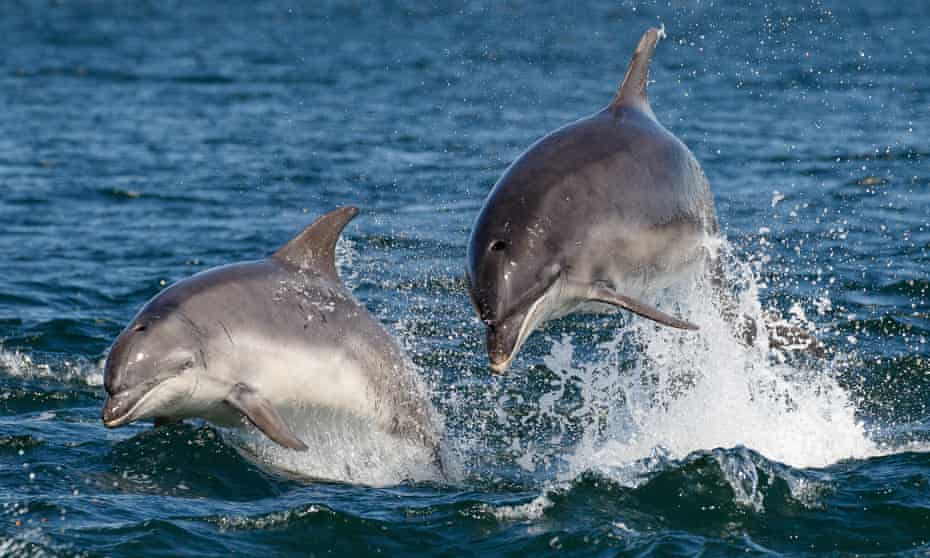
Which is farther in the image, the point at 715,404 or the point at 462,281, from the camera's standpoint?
the point at 462,281

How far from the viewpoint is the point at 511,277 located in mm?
7992

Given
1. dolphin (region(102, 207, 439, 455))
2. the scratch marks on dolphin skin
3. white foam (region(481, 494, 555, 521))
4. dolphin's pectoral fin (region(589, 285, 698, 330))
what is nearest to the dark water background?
white foam (region(481, 494, 555, 521))

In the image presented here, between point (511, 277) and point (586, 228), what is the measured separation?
625 mm

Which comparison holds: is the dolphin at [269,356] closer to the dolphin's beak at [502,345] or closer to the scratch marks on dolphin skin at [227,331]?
the scratch marks on dolphin skin at [227,331]

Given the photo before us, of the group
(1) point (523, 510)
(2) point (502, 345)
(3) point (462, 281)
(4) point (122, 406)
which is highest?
(3) point (462, 281)

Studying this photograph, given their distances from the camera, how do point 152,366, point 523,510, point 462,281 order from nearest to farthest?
point 523,510
point 152,366
point 462,281

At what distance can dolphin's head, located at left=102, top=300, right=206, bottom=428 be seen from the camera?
29.0 ft

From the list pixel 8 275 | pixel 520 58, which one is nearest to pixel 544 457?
pixel 8 275

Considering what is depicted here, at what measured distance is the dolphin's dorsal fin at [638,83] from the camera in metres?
9.84

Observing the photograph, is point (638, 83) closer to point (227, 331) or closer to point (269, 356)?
point (269, 356)

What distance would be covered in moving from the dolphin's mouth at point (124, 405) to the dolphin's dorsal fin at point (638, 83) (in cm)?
352

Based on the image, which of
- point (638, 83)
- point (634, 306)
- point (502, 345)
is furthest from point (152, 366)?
point (638, 83)

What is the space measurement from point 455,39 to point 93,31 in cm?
1263

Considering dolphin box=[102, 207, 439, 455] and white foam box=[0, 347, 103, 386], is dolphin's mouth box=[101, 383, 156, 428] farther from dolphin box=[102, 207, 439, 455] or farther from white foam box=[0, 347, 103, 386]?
white foam box=[0, 347, 103, 386]
